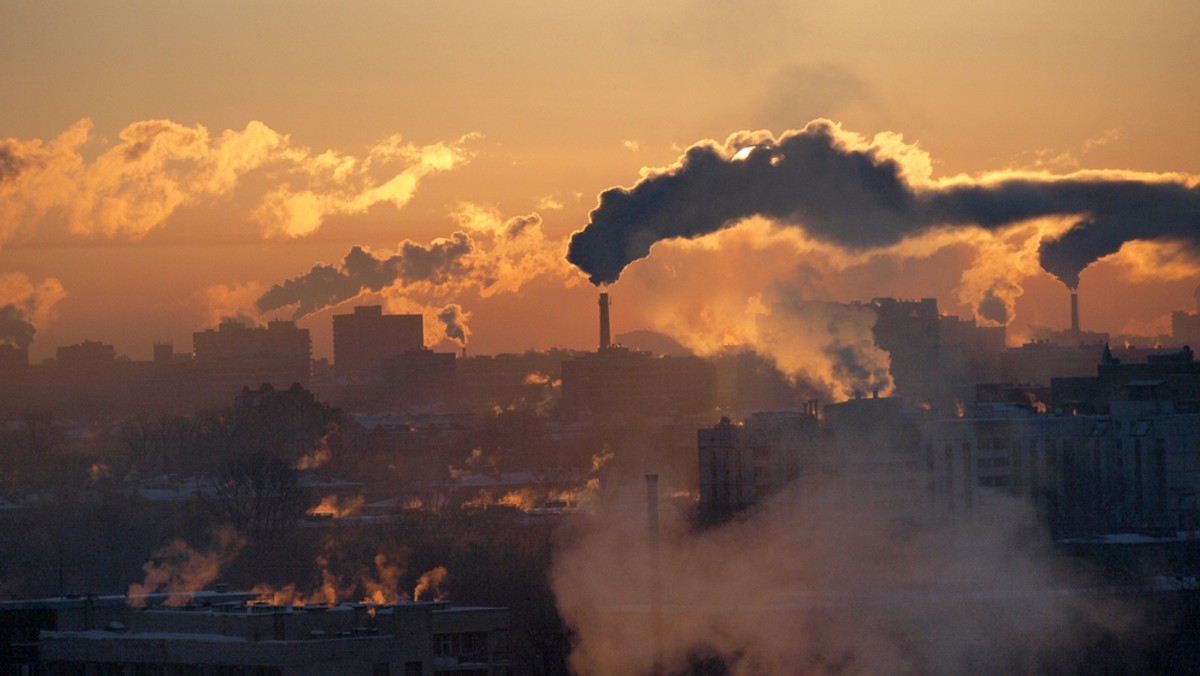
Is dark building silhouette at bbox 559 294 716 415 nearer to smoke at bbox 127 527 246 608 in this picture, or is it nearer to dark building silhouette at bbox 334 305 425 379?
dark building silhouette at bbox 334 305 425 379

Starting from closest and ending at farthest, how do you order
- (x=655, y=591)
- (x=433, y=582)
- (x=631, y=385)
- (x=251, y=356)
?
1. (x=655, y=591)
2. (x=433, y=582)
3. (x=631, y=385)
4. (x=251, y=356)

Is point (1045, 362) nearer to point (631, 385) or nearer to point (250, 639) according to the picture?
point (631, 385)

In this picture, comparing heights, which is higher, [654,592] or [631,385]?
[631,385]

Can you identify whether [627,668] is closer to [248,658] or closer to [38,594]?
[248,658]

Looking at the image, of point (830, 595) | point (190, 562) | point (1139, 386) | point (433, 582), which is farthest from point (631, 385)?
point (830, 595)

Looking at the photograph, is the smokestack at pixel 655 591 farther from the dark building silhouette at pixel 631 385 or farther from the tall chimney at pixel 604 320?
the dark building silhouette at pixel 631 385

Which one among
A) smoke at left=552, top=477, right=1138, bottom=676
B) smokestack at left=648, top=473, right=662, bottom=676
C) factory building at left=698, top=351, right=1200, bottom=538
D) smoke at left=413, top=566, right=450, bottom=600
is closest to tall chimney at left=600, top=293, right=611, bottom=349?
factory building at left=698, top=351, right=1200, bottom=538

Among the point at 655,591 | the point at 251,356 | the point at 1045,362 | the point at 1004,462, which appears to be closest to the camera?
the point at 655,591
